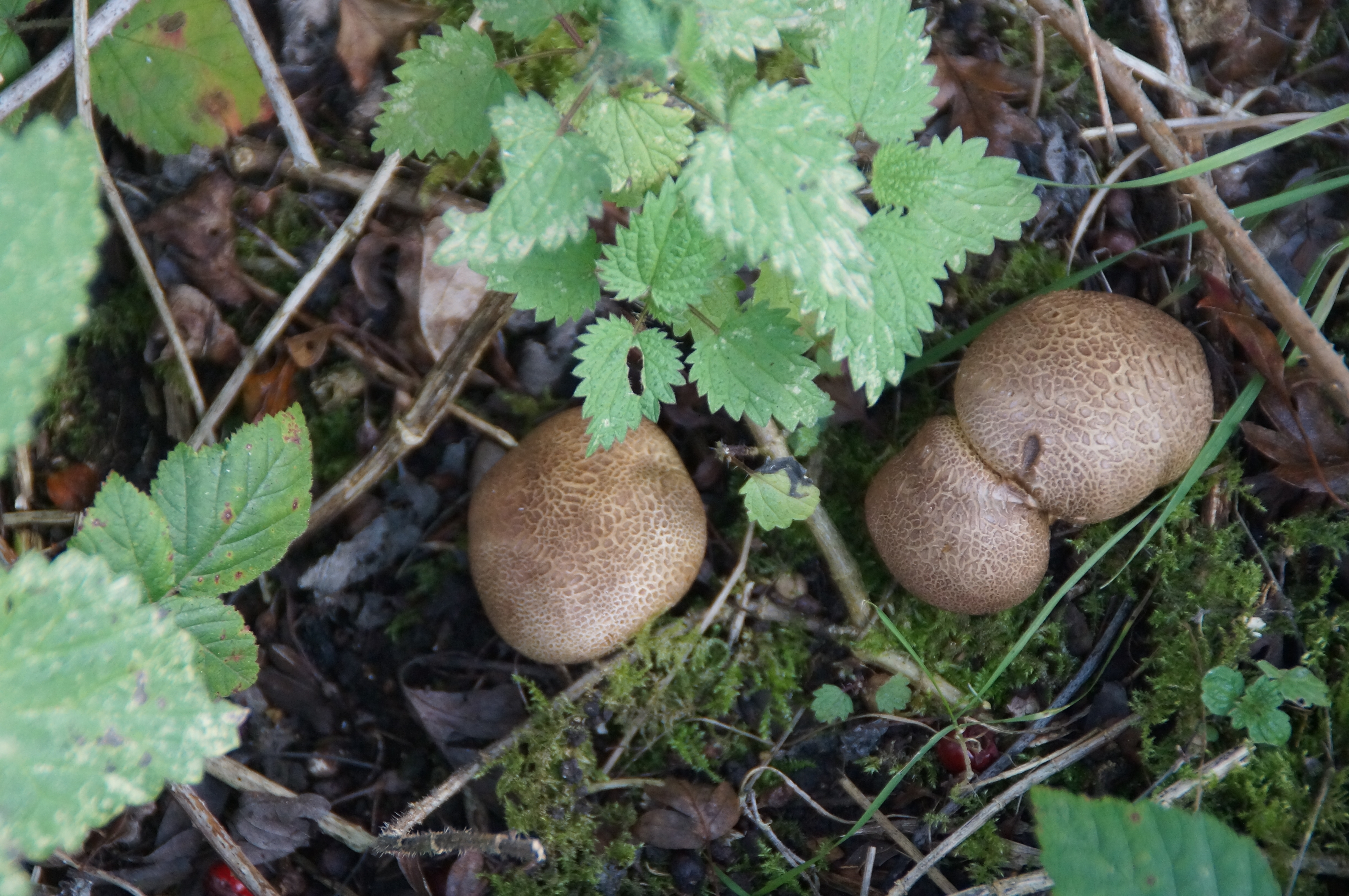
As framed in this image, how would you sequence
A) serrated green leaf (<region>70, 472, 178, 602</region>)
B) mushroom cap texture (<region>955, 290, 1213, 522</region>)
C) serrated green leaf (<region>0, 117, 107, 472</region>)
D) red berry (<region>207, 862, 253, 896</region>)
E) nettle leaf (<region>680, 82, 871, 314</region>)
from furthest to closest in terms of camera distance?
red berry (<region>207, 862, 253, 896</region>) → mushroom cap texture (<region>955, 290, 1213, 522</region>) → serrated green leaf (<region>70, 472, 178, 602</region>) → nettle leaf (<region>680, 82, 871, 314</region>) → serrated green leaf (<region>0, 117, 107, 472</region>)

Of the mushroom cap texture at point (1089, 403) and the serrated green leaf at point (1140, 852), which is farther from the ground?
the mushroom cap texture at point (1089, 403)

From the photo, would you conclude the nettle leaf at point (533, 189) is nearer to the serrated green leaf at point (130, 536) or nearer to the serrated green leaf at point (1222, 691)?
the serrated green leaf at point (130, 536)

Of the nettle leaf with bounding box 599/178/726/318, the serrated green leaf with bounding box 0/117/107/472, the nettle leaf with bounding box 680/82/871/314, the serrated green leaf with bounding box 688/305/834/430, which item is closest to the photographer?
the serrated green leaf with bounding box 0/117/107/472

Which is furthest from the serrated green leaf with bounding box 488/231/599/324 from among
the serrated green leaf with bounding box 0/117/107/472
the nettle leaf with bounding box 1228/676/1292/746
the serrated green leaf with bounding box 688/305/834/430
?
the nettle leaf with bounding box 1228/676/1292/746

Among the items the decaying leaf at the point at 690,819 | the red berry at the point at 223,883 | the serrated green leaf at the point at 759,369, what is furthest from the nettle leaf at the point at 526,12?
the red berry at the point at 223,883

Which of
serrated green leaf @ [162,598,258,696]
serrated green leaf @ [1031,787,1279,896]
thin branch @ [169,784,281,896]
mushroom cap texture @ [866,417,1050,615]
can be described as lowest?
thin branch @ [169,784,281,896]

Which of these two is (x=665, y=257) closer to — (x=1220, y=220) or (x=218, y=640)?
(x=218, y=640)

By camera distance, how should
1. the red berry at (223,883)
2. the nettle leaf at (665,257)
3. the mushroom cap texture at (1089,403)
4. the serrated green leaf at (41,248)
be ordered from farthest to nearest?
the red berry at (223,883), the mushroom cap texture at (1089,403), the nettle leaf at (665,257), the serrated green leaf at (41,248)

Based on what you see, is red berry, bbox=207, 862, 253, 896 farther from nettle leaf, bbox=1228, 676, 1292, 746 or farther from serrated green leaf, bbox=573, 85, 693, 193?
nettle leaf, bbox=1228, 676, 1292, 746
